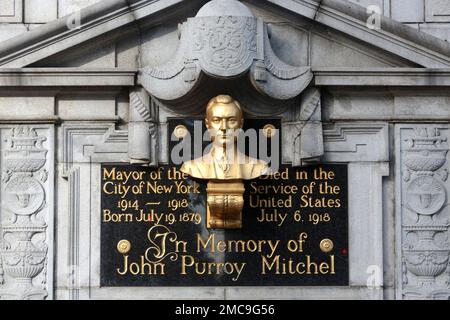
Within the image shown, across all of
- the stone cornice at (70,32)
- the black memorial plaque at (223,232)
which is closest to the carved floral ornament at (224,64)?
the stone cornice at (70,32)

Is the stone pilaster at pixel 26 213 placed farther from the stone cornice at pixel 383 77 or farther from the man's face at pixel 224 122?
the stone cornice at pixel 383 77

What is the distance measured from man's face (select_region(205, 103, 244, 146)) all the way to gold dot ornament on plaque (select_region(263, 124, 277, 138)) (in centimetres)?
39

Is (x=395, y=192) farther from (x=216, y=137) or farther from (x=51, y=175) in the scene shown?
(x=51, y=175)

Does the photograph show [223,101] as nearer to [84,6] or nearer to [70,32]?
[70,32]

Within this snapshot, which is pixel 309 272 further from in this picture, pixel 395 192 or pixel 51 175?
pixel 51 175

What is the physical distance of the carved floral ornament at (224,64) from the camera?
1446 centimetres

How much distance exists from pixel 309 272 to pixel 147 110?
7.46 feet

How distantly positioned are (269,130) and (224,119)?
1.92 feet

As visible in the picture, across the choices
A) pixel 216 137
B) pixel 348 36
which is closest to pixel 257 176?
pixel 216 137

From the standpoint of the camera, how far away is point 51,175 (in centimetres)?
1492

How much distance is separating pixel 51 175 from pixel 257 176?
2046 millimetres

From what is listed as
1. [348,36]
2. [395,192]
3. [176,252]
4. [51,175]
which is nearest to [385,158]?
[395,192]
